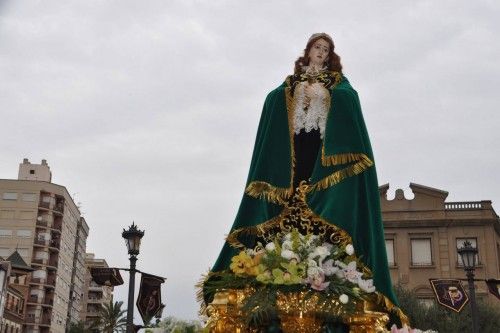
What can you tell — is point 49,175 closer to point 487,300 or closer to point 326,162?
point 487,300

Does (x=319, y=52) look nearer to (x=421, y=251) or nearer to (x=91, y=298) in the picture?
(x=421, y=251)

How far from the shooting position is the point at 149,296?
16.2 meters

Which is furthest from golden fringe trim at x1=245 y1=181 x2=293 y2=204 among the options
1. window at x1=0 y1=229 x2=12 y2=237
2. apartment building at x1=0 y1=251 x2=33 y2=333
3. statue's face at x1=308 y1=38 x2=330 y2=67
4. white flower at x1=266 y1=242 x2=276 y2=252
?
window at x1=0 y1=229 x2=12 y2=237

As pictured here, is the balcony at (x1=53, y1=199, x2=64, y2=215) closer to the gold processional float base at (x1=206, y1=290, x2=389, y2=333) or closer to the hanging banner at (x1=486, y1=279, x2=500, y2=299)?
the hanging banner at (x1=486, y1=279, x2=500, y2=299)

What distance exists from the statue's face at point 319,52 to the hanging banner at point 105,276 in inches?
379

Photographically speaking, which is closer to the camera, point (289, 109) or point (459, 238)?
point (289, 109)

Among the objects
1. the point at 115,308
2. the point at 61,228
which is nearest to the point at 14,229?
the point at 61,228

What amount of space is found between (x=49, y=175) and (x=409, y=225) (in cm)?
6489

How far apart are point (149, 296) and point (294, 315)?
10.4 m

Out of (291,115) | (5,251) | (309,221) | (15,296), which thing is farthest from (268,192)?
(5,251)

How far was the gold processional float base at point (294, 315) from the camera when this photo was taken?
6211mm

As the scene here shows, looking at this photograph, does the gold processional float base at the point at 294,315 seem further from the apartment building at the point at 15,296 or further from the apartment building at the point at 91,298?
the apartment building at the point at 91,298

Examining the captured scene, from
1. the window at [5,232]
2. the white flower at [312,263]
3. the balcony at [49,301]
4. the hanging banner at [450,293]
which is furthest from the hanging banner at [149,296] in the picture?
the balcony at [49,301]

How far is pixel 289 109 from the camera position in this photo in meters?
8.05
